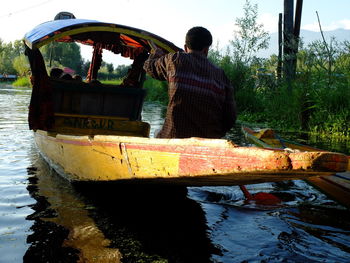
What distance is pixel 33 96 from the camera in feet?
19.1

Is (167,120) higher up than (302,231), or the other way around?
(167,120)

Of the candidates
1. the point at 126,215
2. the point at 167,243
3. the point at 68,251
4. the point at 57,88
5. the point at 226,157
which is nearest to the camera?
the point at 226,157

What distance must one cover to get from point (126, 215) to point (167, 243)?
2.63 ft

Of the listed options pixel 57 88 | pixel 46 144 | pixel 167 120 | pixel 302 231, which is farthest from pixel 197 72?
pixel 57 88

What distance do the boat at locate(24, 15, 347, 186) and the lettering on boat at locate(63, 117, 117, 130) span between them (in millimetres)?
15

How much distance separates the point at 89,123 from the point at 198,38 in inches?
133

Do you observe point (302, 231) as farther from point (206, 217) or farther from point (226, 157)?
point (226, 157)

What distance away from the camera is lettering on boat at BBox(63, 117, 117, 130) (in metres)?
6.60

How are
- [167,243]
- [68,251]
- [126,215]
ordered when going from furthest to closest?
[126,215]
[167,243]
[68,251]

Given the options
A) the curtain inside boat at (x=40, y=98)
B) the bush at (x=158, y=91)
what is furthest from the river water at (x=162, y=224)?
the bush at (x=158, y=91)

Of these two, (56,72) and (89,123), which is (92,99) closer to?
(89,123)

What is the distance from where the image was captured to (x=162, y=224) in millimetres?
4008

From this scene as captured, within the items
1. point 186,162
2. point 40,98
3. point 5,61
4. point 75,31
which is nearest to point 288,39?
point 75,31

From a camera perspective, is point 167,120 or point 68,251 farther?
point 167,120
